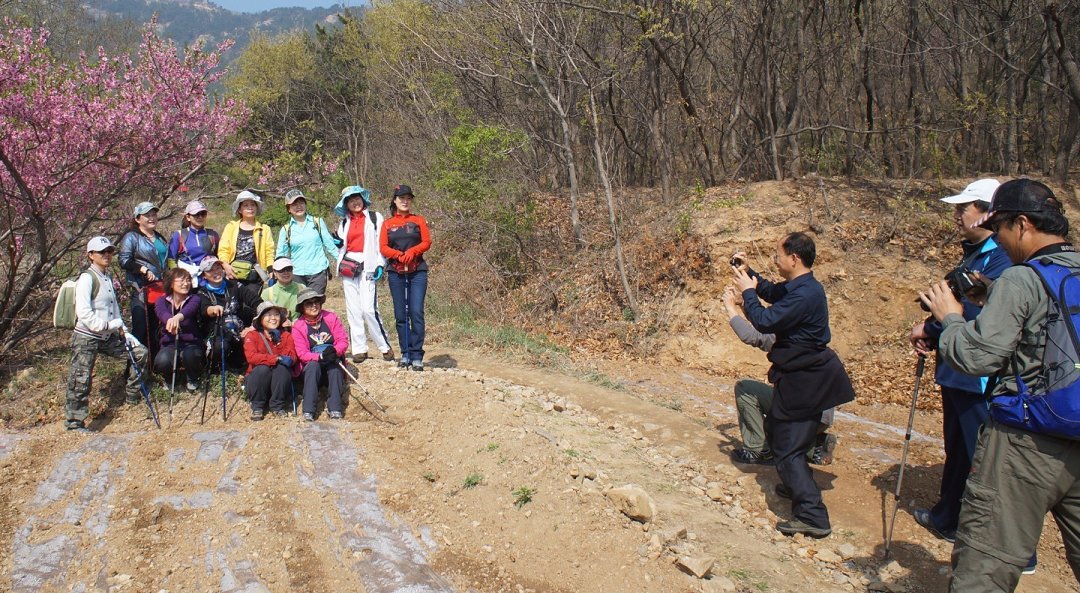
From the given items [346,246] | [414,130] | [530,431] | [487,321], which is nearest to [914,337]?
[530,431]

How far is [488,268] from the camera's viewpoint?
14.3 meters

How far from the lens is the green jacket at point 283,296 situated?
7.12 meters

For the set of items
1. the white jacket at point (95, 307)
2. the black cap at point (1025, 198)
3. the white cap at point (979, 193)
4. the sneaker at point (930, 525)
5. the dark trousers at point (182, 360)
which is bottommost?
the sneaker at point (930, 525)

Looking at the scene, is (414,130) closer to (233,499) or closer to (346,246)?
(346,246)

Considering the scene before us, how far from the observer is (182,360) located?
6.82m

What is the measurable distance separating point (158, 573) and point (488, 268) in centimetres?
1069

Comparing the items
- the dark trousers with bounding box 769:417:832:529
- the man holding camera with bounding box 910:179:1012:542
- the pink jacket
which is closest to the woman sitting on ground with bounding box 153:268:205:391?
the pink jacket

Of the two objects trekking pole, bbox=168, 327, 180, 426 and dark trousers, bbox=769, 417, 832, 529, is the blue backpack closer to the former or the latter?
dark trousers, bbox=769, 417, 832, 529

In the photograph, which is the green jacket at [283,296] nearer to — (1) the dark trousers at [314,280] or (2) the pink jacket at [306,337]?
(1) the dark trousers at [314,280]

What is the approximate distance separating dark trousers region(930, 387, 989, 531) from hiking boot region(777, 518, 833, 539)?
75cm

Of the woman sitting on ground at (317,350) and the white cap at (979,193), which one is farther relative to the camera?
the woman sitting on ground at (317,350)

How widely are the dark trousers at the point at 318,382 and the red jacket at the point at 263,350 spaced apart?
8.7 inches

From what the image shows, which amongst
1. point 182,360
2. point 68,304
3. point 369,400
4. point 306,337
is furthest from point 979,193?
point 68,304

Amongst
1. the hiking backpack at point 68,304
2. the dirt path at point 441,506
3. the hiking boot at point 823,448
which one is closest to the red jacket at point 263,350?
the dirt path at point 441,506
